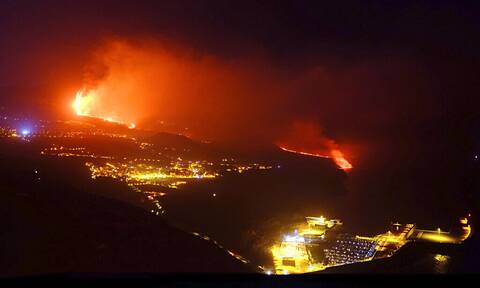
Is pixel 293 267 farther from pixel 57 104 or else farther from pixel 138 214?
pixel 57 104

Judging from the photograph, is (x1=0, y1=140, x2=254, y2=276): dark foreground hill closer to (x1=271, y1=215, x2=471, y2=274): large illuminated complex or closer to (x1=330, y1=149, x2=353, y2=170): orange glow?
(x1=271, y1=215, x2=471, y2=274): large illuminated complex

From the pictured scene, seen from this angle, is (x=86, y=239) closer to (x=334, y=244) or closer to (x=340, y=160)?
(x=334, y=244)

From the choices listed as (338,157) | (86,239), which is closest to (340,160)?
(338,157)

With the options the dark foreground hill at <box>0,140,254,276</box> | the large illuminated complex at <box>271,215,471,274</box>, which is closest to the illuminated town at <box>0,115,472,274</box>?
the large illuminated complex at <box>271,215,471,274</box>

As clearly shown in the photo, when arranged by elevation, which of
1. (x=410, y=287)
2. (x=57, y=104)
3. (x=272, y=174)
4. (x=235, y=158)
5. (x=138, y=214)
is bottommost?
(x=410, y=287)

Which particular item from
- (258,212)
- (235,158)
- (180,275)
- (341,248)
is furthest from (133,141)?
(180,275)
